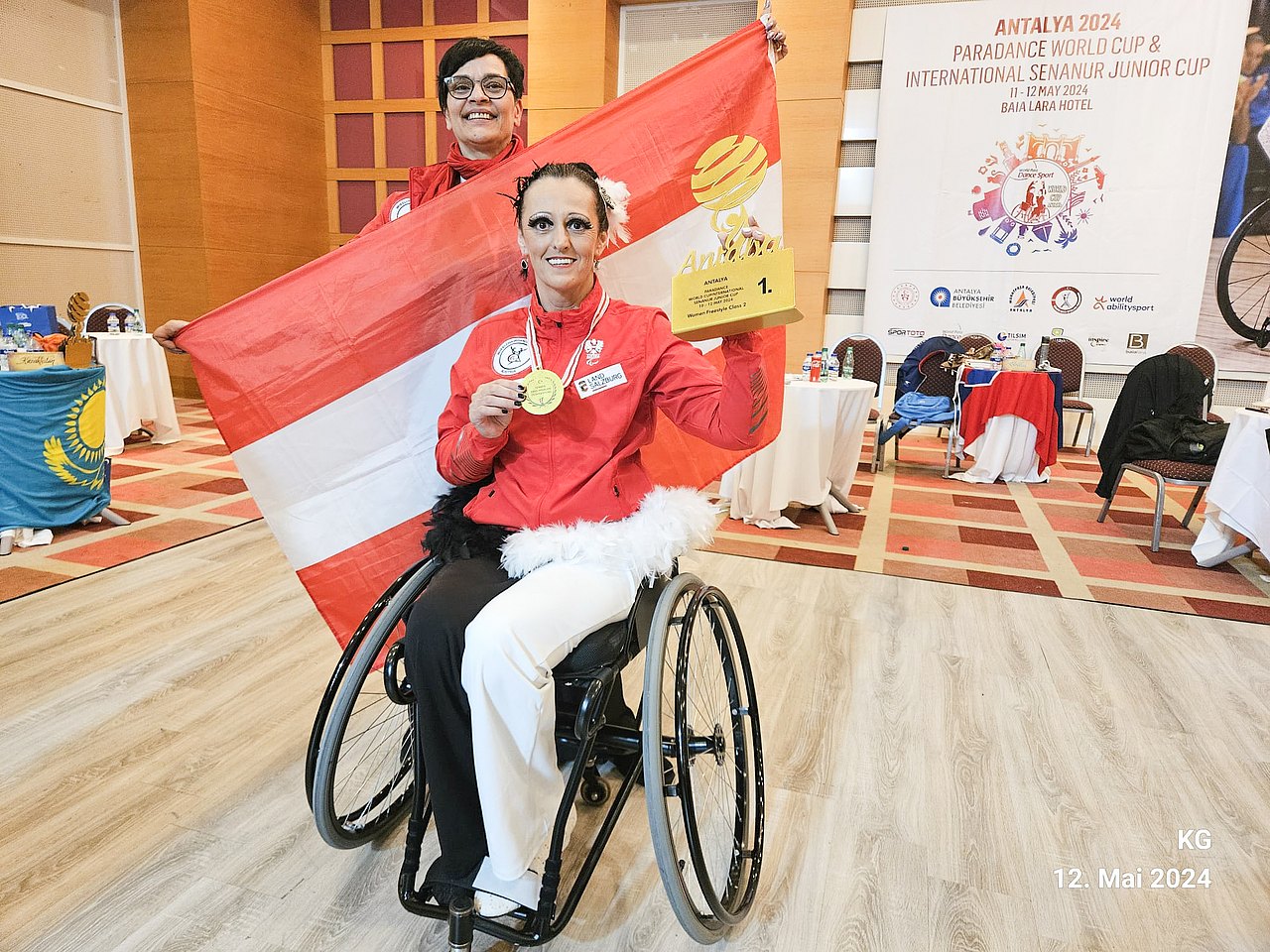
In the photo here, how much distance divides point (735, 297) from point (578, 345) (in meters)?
0.43


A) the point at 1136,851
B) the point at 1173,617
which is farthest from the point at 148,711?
the point at 1173,617

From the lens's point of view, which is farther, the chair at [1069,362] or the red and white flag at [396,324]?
the chair at [1069,362]

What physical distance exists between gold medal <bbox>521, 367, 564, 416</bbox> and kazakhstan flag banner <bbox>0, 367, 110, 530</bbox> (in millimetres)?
2913

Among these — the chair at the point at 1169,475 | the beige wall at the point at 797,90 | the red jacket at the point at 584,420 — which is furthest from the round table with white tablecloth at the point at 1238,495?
the beige wall at the point at 797,90

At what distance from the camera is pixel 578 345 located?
1.46 meters

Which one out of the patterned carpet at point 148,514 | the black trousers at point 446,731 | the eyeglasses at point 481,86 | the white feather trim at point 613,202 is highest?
the eyeglasses at point 481,86

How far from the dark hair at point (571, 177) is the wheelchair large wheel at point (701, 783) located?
69 centimetres

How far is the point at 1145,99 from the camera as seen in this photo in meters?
5.91

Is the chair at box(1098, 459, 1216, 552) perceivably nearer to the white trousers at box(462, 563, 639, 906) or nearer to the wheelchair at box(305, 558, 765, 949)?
the wheelchair at box(305, 558, 765, 949)

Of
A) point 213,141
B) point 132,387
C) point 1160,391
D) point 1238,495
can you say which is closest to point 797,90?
point 1160,391

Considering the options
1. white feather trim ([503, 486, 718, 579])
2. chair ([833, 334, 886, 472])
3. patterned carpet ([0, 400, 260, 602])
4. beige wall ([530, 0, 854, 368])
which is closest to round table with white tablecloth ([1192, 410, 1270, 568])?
chair ([833, 334, 886, 472])

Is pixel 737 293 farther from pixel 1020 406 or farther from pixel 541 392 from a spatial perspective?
pixel 1020 406

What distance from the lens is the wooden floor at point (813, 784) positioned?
1.42 metres

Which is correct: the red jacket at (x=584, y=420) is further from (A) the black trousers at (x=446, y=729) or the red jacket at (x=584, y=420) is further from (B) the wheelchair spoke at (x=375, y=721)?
(B) the wheelchair spoke at (x=375, y=721)
